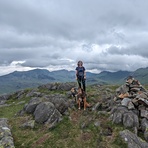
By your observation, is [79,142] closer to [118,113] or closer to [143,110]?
[118,113]

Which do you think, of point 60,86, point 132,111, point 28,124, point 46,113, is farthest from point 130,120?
point 60,86

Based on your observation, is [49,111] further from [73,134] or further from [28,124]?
[73,134]

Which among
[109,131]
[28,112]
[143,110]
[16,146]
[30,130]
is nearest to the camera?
[16,146]

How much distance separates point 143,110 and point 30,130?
48.4 feet

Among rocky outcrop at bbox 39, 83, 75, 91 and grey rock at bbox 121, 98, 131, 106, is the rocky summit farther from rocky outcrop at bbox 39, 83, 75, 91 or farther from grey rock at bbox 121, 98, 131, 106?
rocky outcrop at bbox 39, 83, 75, 91

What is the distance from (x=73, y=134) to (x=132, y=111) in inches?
341

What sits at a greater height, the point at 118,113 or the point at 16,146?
the point at 118,113

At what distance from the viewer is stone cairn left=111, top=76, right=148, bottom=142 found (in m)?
23.3

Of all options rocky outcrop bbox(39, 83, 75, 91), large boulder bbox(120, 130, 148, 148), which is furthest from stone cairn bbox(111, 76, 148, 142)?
rocky outcrop bbox(39, 83, 75, 91)

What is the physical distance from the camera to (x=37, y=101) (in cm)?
3150

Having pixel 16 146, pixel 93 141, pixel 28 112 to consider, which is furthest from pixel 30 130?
pixel 93 141

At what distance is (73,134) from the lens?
2227 cm

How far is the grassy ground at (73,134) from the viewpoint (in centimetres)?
2036

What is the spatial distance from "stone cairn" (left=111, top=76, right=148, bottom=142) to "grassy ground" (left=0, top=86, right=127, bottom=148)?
1.19 meters
